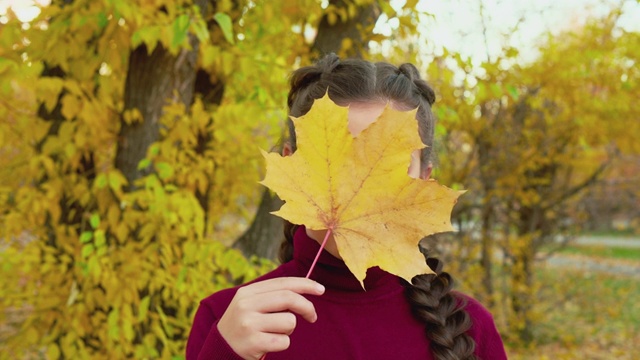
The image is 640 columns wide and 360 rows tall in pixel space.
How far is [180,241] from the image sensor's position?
8.71 feet

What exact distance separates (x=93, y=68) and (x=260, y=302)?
6.91ft

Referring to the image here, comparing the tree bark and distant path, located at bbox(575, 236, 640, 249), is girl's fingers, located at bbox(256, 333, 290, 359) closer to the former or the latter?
the tree bark

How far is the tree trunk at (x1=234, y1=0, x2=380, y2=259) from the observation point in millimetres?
3164

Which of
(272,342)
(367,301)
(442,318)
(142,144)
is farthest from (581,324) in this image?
(272,342)

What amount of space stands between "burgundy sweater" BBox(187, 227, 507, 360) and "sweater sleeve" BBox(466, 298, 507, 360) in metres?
0.17

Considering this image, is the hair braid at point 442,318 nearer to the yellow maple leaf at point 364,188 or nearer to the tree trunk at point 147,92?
the yellow maple leaf at point 364,188

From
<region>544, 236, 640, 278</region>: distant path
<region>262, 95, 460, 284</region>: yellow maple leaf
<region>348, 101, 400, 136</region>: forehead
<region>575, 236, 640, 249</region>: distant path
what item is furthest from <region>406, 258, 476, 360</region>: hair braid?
<region>575, 236, 640, 249</region>: distant path

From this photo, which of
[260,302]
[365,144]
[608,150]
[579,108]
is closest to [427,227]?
[365,144]

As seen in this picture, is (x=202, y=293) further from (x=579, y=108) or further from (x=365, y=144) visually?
(x=579, y=108)

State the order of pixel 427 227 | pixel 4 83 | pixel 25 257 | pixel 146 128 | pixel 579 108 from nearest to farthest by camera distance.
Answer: pixel 427 227, pixel 4 83, pixel 25 257, pixel 146 128, pixel 579 108

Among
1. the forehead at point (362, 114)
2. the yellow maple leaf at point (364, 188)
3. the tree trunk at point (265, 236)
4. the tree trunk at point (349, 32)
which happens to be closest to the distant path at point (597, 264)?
the tree trunk at point (265, 236)

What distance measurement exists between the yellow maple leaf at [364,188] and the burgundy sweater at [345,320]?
49 cm

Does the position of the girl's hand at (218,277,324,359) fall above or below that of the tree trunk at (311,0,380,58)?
below

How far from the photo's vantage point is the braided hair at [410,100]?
1.33m
